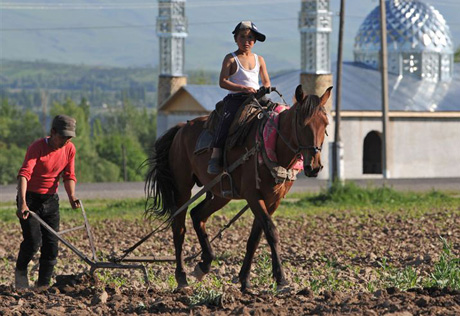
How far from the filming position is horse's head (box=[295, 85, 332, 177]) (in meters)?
9.82

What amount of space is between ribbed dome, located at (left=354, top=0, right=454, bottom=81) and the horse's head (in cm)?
3818

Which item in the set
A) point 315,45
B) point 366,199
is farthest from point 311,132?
point 315,45

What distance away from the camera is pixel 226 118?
11023 millimetres

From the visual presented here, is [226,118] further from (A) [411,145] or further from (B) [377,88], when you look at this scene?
(B) [377,88]

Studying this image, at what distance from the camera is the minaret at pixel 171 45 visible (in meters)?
49.1

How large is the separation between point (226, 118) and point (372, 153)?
37906 mm

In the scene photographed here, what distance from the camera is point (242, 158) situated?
35.0 feet

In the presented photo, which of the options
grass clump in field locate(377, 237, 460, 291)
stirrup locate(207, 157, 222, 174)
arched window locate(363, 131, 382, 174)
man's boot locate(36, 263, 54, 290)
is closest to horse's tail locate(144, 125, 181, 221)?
stirrup locate(207, 157, 222, 174)

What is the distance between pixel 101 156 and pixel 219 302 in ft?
206

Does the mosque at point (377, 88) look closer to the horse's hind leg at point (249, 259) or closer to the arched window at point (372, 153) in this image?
the arched window at point (372, 153)

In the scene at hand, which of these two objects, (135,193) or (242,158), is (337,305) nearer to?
(242,158)

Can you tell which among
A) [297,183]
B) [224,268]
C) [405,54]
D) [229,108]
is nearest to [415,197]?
[297,183]

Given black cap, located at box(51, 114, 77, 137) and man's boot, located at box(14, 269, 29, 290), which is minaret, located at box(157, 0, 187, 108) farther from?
black cap, located at box(51, 114, 77, 137)

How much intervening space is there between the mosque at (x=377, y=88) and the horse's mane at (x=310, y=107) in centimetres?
3148
